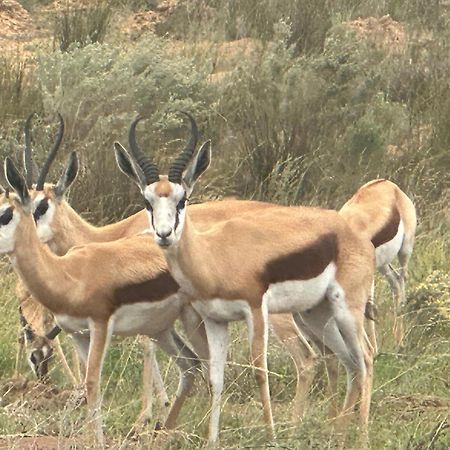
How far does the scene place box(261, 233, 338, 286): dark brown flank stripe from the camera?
7.40 meters

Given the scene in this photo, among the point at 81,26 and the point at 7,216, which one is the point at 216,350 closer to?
the point at 7,216

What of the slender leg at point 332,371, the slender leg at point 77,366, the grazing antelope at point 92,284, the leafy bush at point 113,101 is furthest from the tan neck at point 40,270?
the leafy bush at point 113,101

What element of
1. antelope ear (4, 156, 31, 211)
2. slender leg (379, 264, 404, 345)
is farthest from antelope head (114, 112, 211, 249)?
slender leg (379, 264, 404, 345)

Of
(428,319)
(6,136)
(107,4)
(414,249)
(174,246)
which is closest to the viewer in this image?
(174,246)

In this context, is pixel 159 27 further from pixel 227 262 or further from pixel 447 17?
pixel 227 262

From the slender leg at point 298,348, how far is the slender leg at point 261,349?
82 cm

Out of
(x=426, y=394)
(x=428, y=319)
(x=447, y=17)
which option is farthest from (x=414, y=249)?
(x=447, y=17)

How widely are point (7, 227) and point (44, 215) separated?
57.3 inches

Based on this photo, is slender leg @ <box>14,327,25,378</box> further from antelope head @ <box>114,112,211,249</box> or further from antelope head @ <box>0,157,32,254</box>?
antelope head @ <box>114,112,211,249</box>

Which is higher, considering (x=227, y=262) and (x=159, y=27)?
(x=227, y=262)

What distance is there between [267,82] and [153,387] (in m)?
7.33

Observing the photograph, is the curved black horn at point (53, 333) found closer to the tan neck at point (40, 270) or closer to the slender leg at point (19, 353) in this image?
the slender leg at point (19, 353)

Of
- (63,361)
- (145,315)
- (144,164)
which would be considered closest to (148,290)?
(145,315)

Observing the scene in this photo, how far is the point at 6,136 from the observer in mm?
13047
